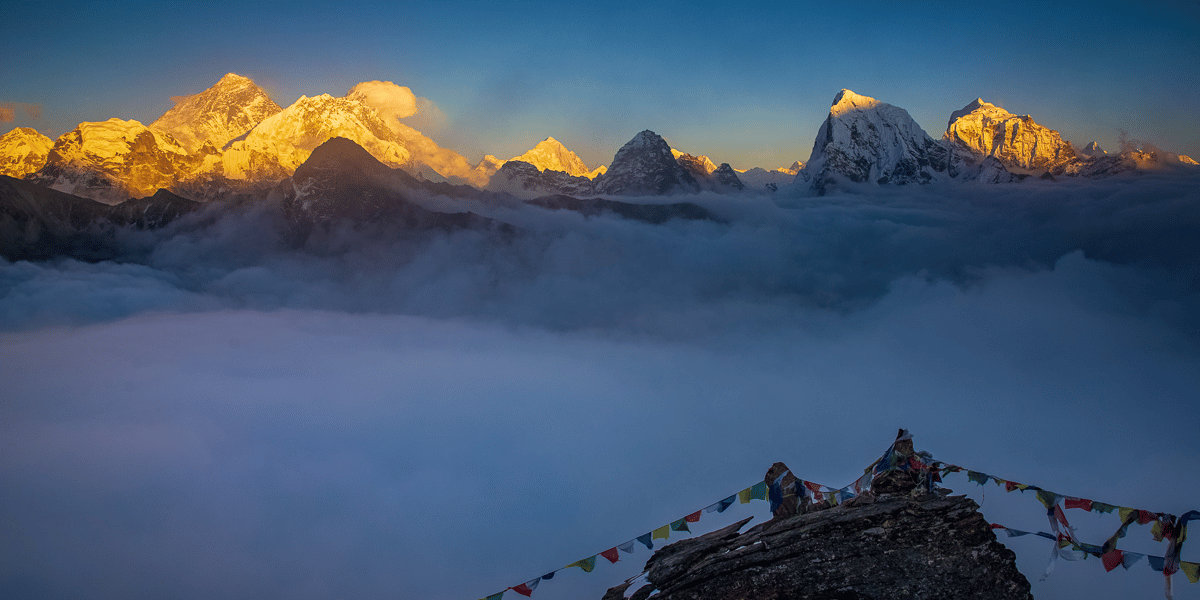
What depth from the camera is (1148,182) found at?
561 ft

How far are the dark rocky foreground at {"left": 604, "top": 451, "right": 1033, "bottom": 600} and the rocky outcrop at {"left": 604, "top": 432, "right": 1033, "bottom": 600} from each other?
24 millimetres

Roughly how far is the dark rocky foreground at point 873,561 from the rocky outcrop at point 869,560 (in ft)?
0.08

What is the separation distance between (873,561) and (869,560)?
10cm

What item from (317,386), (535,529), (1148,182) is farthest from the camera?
(317,386)

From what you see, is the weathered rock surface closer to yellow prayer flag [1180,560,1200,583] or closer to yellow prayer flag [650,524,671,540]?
yellow prayer flag [1180,560,1200,583]

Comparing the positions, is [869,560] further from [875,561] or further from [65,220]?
[65,220]

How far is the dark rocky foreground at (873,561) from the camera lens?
14.5 m

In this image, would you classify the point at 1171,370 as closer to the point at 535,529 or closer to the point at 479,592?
the point at 535,529

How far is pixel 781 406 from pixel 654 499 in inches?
3112

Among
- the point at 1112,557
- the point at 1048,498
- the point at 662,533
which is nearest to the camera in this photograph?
the point at 1112,557

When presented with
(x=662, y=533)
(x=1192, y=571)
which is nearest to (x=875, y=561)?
Result: (x=662, y=533)

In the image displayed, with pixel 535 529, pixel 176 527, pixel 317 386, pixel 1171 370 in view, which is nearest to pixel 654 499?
pixel 535 529

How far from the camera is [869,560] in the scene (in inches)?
584

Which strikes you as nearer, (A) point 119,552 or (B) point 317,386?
(A) point 119,552
